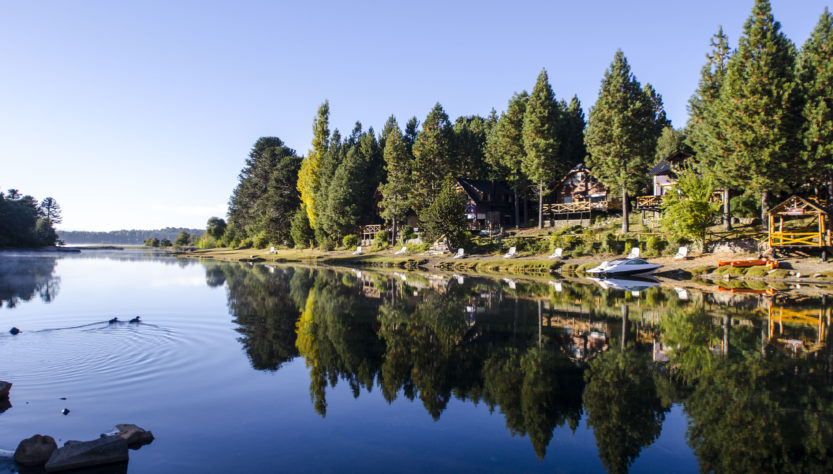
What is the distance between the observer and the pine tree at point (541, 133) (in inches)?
2431

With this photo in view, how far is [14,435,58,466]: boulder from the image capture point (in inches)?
296

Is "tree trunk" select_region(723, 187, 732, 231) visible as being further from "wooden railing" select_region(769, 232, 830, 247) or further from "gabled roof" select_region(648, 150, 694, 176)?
"gabled roof" select_region(648, 150, 694, 176)

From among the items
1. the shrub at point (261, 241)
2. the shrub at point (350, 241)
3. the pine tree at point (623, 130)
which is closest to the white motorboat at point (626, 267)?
the pine tree at point (623, 130)

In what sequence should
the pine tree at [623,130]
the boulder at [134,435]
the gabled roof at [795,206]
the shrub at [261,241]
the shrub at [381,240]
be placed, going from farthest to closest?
the shrub at [261,241], the shrub at [381,240], the pine tree at [623,130], the gabled roof at [795,206], the boulder at [134,435]

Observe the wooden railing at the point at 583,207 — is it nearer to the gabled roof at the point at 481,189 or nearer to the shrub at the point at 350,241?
the gabled roof at the point at 481,189

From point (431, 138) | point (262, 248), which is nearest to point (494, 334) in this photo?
point (431, 138)

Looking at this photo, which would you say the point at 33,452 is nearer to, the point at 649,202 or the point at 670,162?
the point at 649,202

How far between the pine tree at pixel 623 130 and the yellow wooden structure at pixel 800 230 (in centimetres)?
1574

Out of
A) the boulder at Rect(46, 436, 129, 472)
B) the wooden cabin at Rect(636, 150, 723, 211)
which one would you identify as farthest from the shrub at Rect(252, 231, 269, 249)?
the boulder at Rect(46, 436, 129, 472)

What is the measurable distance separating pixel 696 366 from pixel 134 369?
Result: 47.0ft

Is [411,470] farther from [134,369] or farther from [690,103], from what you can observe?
[690,103]

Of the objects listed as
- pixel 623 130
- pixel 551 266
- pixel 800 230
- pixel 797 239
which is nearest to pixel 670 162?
pixel 623 130

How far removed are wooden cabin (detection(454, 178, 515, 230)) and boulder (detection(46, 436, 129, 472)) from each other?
63.6 m

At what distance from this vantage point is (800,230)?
39.6 m
